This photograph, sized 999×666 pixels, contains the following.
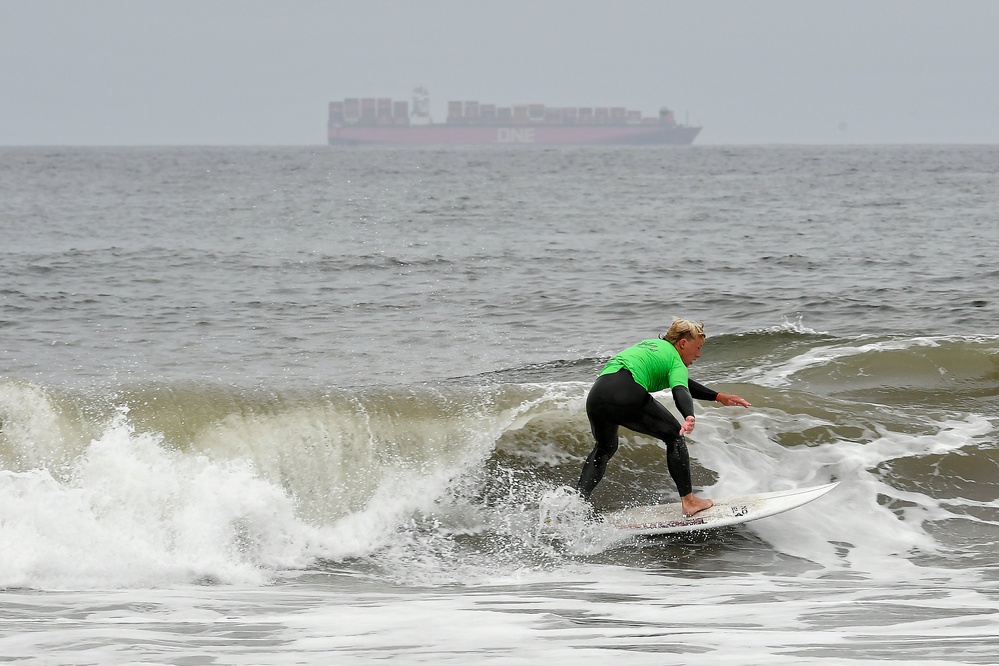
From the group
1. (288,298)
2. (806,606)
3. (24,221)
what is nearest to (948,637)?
(806,606)

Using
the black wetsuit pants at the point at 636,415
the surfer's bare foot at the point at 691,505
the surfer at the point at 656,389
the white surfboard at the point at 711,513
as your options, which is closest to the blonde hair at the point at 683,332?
the surfer at the point at 656,389

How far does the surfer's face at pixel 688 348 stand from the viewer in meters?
8.23

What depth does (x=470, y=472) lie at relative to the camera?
9.77m

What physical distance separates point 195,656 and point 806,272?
1973 centimetres

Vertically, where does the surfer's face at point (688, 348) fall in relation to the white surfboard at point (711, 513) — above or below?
above

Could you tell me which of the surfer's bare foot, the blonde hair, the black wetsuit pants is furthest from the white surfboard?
the blonde hair

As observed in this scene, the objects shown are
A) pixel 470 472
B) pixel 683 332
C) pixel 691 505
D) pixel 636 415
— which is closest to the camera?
pixel 683 332

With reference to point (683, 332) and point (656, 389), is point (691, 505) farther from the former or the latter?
point (683, 332)

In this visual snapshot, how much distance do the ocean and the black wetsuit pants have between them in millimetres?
695

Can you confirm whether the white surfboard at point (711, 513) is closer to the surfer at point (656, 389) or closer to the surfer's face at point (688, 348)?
the surfer at point (656, 389)

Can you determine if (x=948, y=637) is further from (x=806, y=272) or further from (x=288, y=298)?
(x=806, y=272)

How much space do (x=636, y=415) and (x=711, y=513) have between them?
1009 mm

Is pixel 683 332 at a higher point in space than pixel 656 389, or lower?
higher

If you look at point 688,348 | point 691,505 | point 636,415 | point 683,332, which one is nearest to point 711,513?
point 691,505
